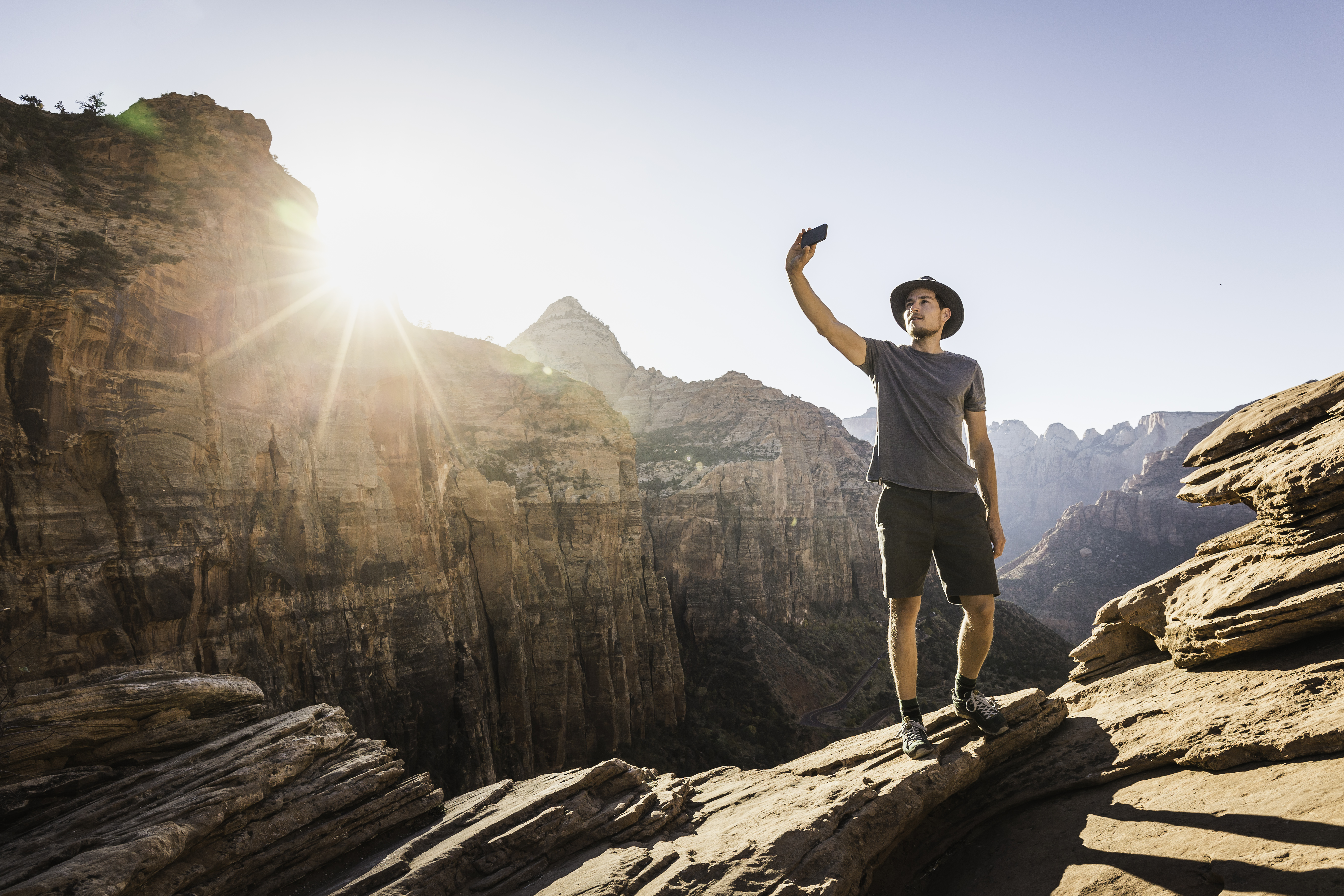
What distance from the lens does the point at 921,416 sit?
4.46 m

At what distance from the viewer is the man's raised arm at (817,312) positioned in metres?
4.12

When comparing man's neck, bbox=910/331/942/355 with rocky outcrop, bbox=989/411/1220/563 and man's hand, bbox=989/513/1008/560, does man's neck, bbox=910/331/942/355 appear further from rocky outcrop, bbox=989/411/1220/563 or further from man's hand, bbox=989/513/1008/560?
rocky outcrop, bbox=989/411/1220/563

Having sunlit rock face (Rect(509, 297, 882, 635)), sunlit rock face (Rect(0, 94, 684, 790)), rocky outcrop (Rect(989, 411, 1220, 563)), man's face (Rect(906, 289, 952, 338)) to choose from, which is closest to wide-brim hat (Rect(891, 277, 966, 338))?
man's face (Rect(906, 289, 952, 338))

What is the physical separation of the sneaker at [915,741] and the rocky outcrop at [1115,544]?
78.2m

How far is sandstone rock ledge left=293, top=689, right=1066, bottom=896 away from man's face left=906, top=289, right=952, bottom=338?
3037 mm

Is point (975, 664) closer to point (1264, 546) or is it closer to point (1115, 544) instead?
point (1264, 546)

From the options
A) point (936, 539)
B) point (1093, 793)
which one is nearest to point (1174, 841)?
point (1093, 793)

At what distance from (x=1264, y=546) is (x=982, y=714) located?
284 centimetres

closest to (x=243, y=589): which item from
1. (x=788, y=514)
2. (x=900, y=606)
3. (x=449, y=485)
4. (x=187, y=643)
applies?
(x=187, y=643)

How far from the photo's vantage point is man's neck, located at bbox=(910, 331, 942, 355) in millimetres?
4770

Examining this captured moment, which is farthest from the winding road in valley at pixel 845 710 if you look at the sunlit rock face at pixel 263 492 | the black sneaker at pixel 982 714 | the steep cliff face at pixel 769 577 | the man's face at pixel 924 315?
the man's face at pixel 924 315

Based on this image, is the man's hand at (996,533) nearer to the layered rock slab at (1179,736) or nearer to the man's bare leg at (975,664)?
the man's bare leg at (975,664)

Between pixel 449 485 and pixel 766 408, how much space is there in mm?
44488

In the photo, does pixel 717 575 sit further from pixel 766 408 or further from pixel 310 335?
pixel 310 335
